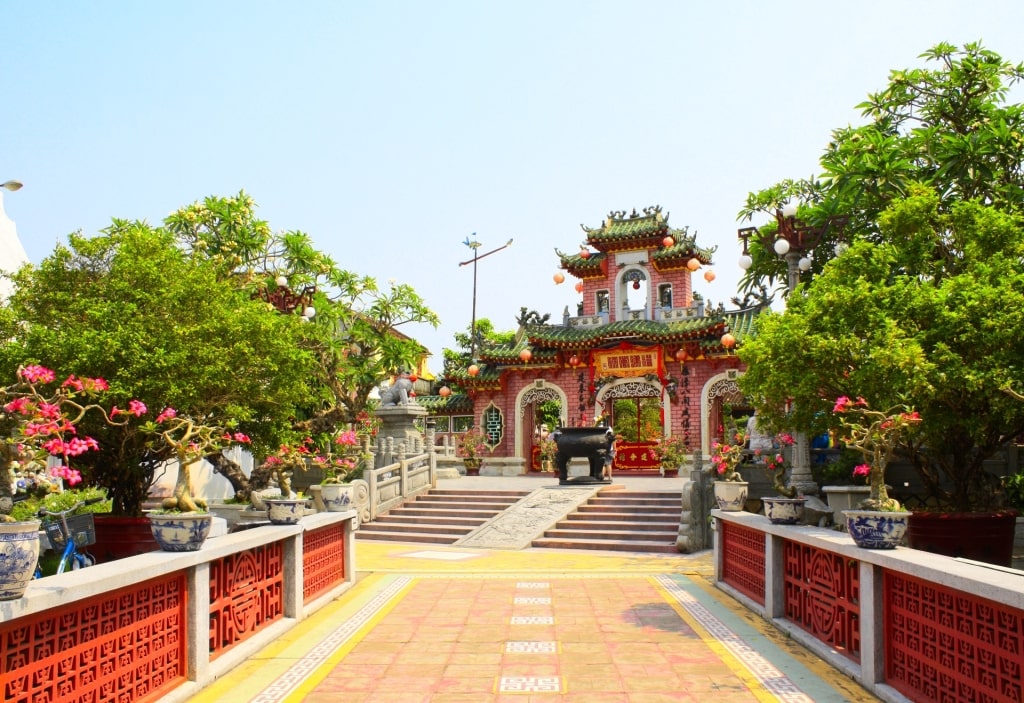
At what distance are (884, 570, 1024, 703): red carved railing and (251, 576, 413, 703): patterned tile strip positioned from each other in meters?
3.38

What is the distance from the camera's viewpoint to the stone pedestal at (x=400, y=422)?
17.9m

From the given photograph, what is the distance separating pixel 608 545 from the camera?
12.5 meters

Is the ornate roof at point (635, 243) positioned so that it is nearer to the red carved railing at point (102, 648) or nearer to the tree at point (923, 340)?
the tree at point (923, 340)

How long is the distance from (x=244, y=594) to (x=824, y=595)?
3969 mm

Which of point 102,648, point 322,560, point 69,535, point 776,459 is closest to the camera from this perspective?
point 102,648

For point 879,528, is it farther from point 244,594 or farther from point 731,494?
point 731,494

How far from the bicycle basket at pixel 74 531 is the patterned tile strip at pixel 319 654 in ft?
8.83

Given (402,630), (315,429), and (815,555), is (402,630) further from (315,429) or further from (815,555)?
(315,429)

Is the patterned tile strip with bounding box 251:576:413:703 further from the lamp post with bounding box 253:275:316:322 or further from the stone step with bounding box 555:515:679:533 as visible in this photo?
the lamp post with bounding box 253:275:316:322

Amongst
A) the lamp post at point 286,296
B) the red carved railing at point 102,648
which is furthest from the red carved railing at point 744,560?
the lamp post at point 286,296

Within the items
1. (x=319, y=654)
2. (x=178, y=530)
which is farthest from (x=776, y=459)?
(x=178, y=530)

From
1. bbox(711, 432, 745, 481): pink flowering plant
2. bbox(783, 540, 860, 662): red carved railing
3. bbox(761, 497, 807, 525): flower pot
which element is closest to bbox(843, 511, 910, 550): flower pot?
bbox(783, 540, 860, 662): red carved railing

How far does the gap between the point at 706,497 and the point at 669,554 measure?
1401 mm

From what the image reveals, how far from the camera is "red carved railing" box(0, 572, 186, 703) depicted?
131 inches
